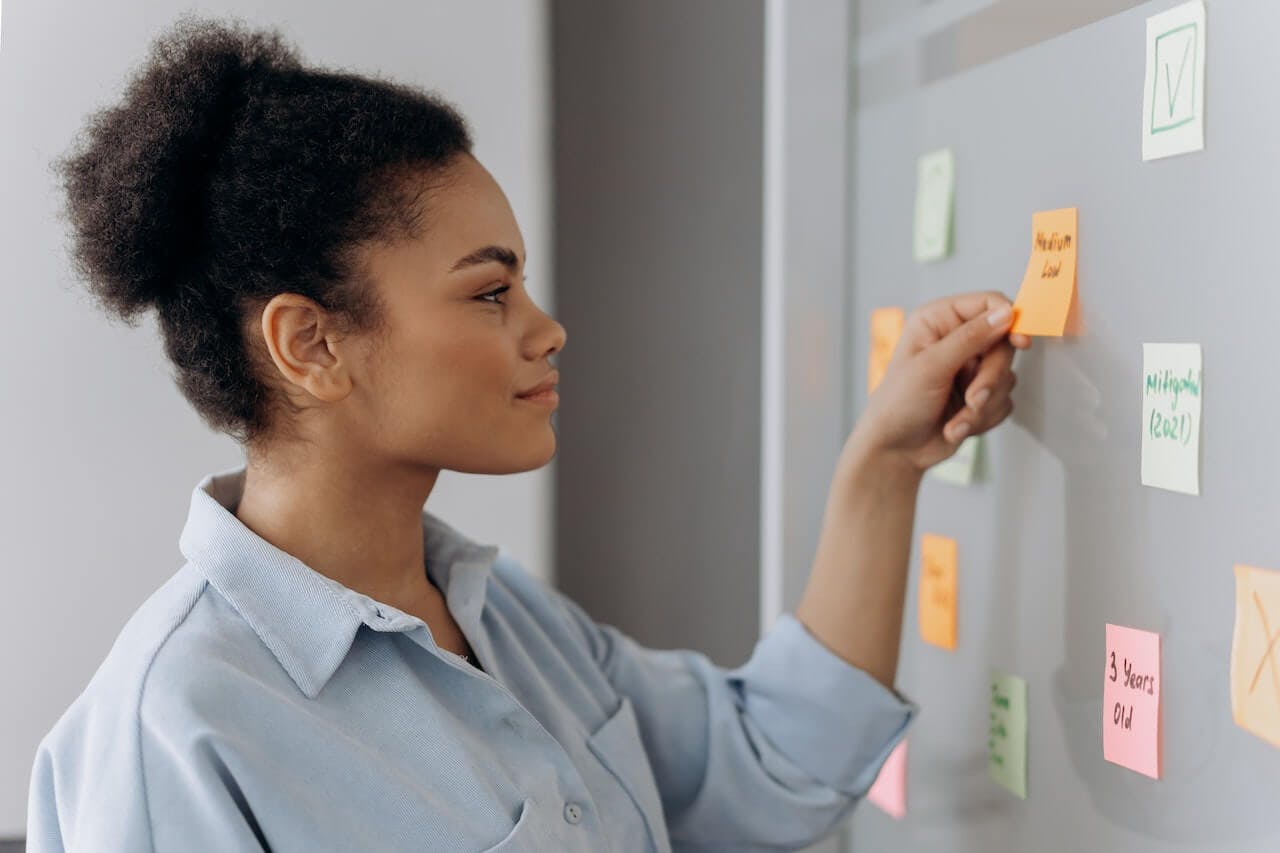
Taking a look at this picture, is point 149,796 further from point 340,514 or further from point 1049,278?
point 1049,278

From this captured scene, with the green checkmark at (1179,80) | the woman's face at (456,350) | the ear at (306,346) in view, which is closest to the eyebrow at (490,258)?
the woman's face at (456,350)

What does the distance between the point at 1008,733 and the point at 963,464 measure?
0.22 m

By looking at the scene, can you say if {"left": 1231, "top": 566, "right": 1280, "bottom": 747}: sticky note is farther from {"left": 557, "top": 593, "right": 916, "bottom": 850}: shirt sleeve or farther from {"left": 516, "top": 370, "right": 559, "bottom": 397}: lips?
{"left": 516, "top": 370, "right": 559, "bottom": 397}: lips

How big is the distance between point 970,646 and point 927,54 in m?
0.51

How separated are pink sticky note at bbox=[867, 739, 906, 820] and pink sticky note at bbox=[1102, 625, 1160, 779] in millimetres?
345

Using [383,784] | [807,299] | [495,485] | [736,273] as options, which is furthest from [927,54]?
[383,784]

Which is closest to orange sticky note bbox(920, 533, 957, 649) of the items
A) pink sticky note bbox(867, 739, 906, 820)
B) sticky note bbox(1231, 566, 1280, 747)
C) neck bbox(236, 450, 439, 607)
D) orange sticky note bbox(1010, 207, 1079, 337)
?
pink sticky note bbox(867, 739, 906, 820)

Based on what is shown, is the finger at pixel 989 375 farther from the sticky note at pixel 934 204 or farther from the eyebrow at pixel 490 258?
the eyebrow at pixel 490 258

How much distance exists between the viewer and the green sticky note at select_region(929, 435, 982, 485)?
105cm

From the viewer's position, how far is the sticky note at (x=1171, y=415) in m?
0.77

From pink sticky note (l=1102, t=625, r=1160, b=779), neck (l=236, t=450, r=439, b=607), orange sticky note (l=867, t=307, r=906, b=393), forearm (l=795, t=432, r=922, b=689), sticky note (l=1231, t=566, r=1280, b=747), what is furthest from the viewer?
orange sticky note (l=867, t=307, r=906, b=393)

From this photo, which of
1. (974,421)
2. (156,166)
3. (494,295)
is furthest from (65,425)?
(974,421)

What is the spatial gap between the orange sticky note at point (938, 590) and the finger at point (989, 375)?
0.18 metres

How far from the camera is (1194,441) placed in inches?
30.3
